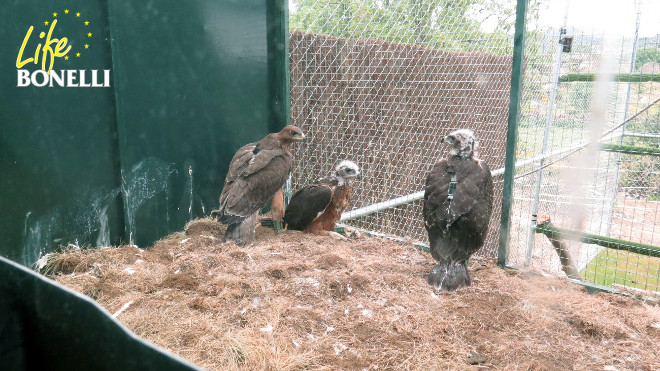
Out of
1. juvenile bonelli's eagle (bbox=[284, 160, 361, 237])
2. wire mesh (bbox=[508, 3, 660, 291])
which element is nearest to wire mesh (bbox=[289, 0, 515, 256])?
juvenile bonelli's eagle (bbox=[284, 160, 361, 237])

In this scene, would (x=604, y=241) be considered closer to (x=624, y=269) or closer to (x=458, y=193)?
(x=624, y=269)

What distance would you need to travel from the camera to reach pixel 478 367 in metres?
2.67

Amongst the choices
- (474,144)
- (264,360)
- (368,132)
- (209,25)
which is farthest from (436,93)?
(264,360)

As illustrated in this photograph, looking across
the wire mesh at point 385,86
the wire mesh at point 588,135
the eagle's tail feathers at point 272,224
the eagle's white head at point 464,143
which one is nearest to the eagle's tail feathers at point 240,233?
the eagle's tail feathers at point 272,224

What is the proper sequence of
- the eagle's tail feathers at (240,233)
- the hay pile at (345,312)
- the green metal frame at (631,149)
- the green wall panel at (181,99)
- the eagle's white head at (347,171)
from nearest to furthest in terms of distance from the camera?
the hay pile at (345,312) < the green metal frame at (631,149) < the green wall panel at (181,99) < the eagle's tail feathers at (240,233) < the eagle's white head at (347,171)

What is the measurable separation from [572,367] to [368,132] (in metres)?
3.38

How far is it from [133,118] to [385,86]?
8.98ft

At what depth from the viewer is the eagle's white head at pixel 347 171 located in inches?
192

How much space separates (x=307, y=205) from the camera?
4.83 meters

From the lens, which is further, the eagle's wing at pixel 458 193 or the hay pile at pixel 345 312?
the eagle's wing at pixel 458 193

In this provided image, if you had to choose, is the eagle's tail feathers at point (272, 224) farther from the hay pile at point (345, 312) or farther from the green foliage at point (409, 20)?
the green foliage at point (409, 20)

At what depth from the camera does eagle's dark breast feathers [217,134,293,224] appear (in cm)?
445

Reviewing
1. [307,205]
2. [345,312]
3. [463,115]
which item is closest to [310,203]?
[307,205]

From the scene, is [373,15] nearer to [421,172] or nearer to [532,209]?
[421,172]
